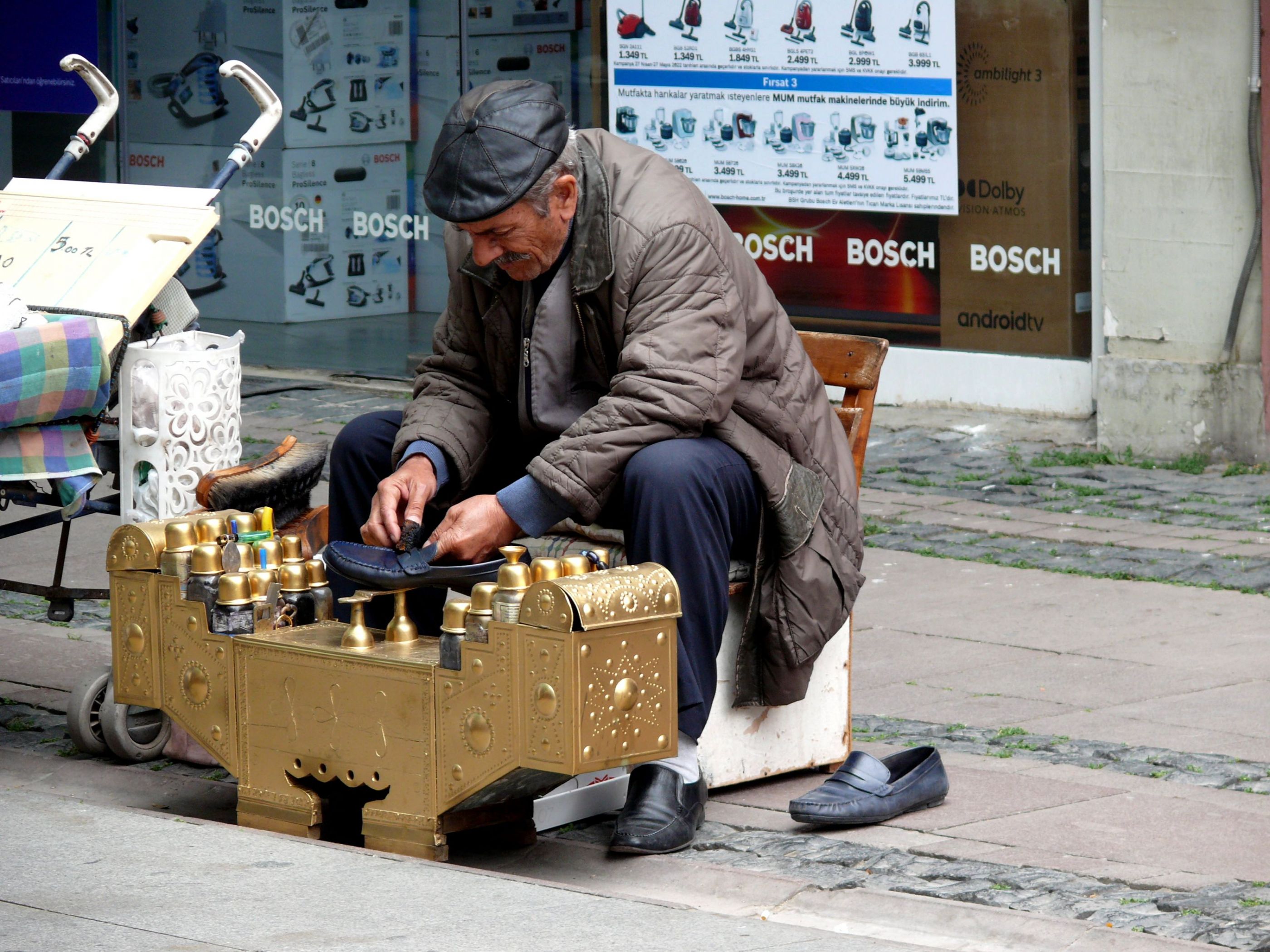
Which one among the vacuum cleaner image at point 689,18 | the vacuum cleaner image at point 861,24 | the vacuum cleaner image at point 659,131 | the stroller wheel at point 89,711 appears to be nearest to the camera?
the stroller wheel at point 89,711

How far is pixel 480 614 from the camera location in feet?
10.6

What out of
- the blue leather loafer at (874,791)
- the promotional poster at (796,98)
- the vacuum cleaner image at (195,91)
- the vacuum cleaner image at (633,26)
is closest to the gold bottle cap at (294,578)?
the blue leather loafer at (874,791)

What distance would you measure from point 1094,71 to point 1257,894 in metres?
5.26

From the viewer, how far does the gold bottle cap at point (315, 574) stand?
12.1ft

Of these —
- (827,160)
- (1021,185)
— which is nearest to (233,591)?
Result: (1021,185)

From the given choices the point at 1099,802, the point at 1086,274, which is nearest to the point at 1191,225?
the point at 1086,274

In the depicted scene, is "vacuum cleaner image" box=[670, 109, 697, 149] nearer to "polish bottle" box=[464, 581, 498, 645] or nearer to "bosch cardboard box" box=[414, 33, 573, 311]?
"bosch cardboard box" box=[414, 33, 573, 311]

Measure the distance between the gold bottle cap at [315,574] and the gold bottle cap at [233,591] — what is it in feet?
0.47

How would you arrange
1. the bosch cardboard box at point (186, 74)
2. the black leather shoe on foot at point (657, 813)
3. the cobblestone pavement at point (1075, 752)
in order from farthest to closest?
1. the bosch cardboard box at point (186, 74)
2. the cobblestone pavement at point (1075, 752)
3. the black leather shoe on foot at point (657, 813)

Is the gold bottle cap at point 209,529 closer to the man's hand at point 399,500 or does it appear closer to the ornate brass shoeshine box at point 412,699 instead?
the ornate brass shoeshine box at point 412,699

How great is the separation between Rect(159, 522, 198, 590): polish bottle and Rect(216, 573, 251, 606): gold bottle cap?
0.12 meters

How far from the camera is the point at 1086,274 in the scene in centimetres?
809

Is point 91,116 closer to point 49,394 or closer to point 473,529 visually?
point 49,394

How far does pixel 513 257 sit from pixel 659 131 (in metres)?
5.62
